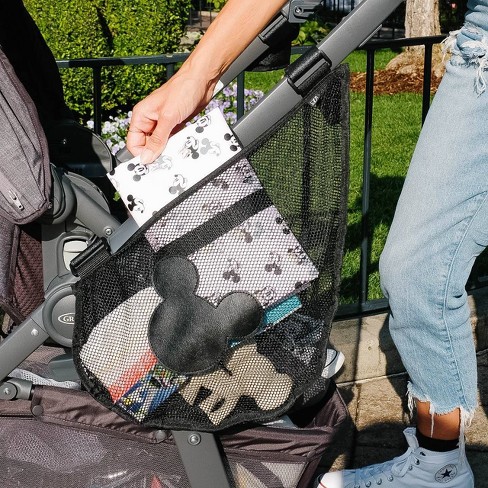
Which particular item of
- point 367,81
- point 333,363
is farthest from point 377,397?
point 367,81

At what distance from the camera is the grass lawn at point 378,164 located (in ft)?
15.1

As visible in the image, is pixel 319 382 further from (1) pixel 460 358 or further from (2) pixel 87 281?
(2) pixel 87 281

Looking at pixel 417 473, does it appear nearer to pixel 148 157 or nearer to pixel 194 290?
pixel 194 290

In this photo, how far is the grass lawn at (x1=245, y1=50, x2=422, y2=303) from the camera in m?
4.59

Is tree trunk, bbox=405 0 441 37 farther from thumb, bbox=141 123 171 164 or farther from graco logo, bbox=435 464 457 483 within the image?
thumb, bbox=141 123 171 164

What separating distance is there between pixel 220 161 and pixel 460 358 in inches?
34.2

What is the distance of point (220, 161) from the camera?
2.04 m

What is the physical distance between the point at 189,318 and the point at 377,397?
172cm

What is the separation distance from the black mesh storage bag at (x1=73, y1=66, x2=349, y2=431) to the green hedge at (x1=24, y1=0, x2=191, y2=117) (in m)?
5.51

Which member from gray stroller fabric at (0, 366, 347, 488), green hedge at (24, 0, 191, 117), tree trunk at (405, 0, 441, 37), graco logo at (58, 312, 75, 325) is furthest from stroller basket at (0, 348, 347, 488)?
tree trunk at (405, 0, 441, 37)

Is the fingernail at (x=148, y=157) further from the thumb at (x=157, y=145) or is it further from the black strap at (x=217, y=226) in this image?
the black strap at (x=217, y=226)

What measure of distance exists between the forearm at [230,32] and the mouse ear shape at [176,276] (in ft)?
1.29

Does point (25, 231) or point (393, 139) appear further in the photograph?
point (393, 139)

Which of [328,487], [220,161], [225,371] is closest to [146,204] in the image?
[220,161]
